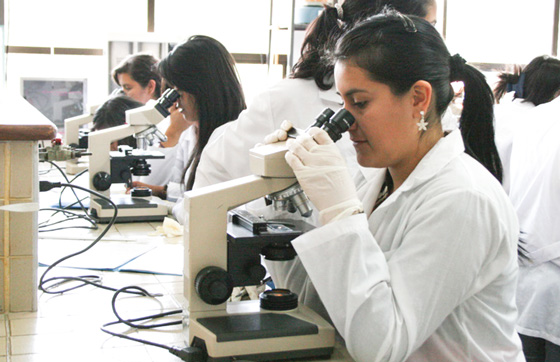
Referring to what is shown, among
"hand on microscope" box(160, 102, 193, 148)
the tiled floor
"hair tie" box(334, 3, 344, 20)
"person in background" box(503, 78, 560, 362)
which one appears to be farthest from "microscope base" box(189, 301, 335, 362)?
"hand on microscope" box(160, 102, 193, 148)

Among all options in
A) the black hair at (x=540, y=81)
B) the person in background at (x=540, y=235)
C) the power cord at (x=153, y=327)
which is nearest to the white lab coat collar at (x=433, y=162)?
the power cord at (x=153, y=327)

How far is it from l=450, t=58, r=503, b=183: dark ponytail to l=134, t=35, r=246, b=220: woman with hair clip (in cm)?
125

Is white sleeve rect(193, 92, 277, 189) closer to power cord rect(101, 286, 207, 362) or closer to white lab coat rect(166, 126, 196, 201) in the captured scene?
power cord rect(101, 286, 207, 362)

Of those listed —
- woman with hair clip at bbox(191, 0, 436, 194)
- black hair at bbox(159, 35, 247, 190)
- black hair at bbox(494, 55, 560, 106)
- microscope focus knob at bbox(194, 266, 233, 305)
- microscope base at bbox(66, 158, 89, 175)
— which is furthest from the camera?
microscope base at bbox(66, 158, 89, 175)

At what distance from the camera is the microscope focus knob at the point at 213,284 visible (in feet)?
3.87

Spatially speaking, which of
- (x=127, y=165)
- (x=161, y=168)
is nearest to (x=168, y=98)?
(x=127, y=165)

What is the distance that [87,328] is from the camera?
4.61 feet

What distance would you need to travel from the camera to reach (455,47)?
6.86 metres

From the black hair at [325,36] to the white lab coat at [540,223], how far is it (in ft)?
3.06

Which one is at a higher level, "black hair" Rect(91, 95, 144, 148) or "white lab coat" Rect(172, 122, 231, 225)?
"black hair" Rect(91, 95, 144, 148)

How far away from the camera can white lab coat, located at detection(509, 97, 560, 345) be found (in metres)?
2.31

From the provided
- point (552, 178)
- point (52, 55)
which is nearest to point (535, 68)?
point (552, 178)

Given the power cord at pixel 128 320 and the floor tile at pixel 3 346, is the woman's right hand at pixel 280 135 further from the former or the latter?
the floor tile at pixel 3 346

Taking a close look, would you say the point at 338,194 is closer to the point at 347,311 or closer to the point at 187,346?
the point at 347,311
